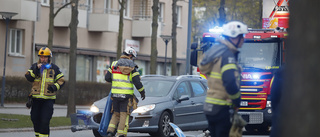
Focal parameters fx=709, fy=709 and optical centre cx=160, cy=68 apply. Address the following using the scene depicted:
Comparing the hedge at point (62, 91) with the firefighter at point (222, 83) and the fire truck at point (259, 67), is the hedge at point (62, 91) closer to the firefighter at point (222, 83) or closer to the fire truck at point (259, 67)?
the fire truck at point (259, 67)

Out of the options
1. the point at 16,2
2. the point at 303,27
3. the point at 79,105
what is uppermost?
the point at 16,2

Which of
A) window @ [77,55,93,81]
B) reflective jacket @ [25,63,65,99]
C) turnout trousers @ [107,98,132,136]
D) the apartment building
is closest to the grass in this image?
turnout trousers @ [107,98,132,136]

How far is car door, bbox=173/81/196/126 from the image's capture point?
15805 mm

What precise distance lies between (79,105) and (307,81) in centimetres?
3208

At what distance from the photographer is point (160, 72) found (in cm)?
5138

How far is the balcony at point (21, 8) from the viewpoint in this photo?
3394cm

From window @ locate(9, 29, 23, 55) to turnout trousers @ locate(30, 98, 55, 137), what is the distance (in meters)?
25.6

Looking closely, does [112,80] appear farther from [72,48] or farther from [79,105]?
[79,105]

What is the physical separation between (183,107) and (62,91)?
18.9m

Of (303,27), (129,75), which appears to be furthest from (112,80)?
(303,27)

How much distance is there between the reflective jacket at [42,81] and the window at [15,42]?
25.5 metres

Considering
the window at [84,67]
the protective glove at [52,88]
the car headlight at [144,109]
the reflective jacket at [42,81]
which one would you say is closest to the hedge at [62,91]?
the window at [84,67]

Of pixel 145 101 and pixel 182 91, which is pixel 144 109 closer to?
pixel 145 101

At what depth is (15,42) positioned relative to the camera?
36.7 meters
